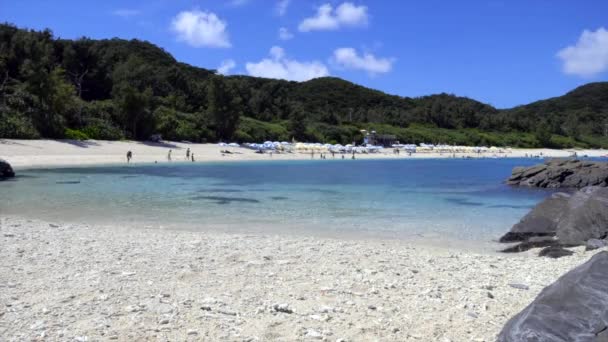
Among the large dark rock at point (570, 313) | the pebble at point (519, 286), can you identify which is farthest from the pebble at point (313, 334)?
the pebble at point (519, 286)

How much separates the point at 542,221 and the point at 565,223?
126cm

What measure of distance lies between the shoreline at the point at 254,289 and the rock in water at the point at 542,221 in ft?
6.79

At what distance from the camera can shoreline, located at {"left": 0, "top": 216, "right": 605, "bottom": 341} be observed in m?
6.20

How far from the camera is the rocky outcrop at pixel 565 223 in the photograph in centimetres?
1306

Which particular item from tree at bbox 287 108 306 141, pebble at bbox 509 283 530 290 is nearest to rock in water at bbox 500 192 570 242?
pebble at bbox 509 283 530 290

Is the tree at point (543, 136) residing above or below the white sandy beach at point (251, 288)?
above

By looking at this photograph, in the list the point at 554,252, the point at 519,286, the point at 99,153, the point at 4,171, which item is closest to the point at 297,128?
the point at 99,153

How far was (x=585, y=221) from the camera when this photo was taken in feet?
44.4

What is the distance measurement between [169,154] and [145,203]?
37.6 metres

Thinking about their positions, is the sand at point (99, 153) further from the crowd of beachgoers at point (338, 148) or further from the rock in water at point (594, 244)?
the rock in water at point (594, 244)

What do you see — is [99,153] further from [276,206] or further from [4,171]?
[276,206]

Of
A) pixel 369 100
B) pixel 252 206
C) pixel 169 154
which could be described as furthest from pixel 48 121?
pixel 369 100

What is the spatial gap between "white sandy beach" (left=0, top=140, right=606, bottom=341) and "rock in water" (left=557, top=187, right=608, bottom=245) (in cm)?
176

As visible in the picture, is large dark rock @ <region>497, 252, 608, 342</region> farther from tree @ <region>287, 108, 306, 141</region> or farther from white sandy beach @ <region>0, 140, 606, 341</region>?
tree @ <region>287, 108, 306, 141</region>
